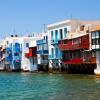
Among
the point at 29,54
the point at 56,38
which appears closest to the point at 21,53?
the point at 29,54

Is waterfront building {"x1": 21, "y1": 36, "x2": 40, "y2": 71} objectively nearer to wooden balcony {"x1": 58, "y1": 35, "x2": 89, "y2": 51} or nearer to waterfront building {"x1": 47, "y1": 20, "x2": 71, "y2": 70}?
waterfront building {"x1": 47, "y1": 20, "x2": 71, "y2": 70}

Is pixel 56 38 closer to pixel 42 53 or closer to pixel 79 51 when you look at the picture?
pixel 42 53

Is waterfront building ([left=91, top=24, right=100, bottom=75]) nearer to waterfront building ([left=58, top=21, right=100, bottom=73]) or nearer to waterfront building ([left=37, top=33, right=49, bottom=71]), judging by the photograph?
waterfront building ([left=58, top=21, right=100, bottom=73])

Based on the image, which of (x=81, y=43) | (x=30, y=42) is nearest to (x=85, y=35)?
(x=81, y=43)

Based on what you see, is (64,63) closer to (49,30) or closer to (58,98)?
(49,30)

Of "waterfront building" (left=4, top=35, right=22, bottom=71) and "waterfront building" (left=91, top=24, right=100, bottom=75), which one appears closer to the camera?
"waterfront building" (left=91, top=24, right=100, bottom=75)

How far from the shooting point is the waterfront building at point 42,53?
8806 cm

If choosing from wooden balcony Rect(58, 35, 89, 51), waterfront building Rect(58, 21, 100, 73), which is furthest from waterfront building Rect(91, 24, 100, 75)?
wooden balcony Rect(58, 35, 89, 51)

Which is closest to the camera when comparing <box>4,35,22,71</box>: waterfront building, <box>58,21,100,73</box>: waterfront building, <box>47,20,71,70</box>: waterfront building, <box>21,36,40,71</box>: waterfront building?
<box>58,21,100,73</box>: waterfront building

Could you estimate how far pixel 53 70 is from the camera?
82.6 metres

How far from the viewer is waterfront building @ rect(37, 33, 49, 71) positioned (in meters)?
88.1

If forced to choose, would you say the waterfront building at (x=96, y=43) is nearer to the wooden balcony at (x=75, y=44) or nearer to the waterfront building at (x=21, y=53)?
the wooden balcony at (x=75, y=44)

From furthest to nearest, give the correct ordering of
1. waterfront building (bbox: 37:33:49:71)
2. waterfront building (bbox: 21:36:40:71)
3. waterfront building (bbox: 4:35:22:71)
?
waterfront building (bbox: 4:35:22:71) → waterfront building (bbox: 21:36:40:71) → waterfront building (bbox: 37:33:49:71)

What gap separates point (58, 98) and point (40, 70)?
194ft
